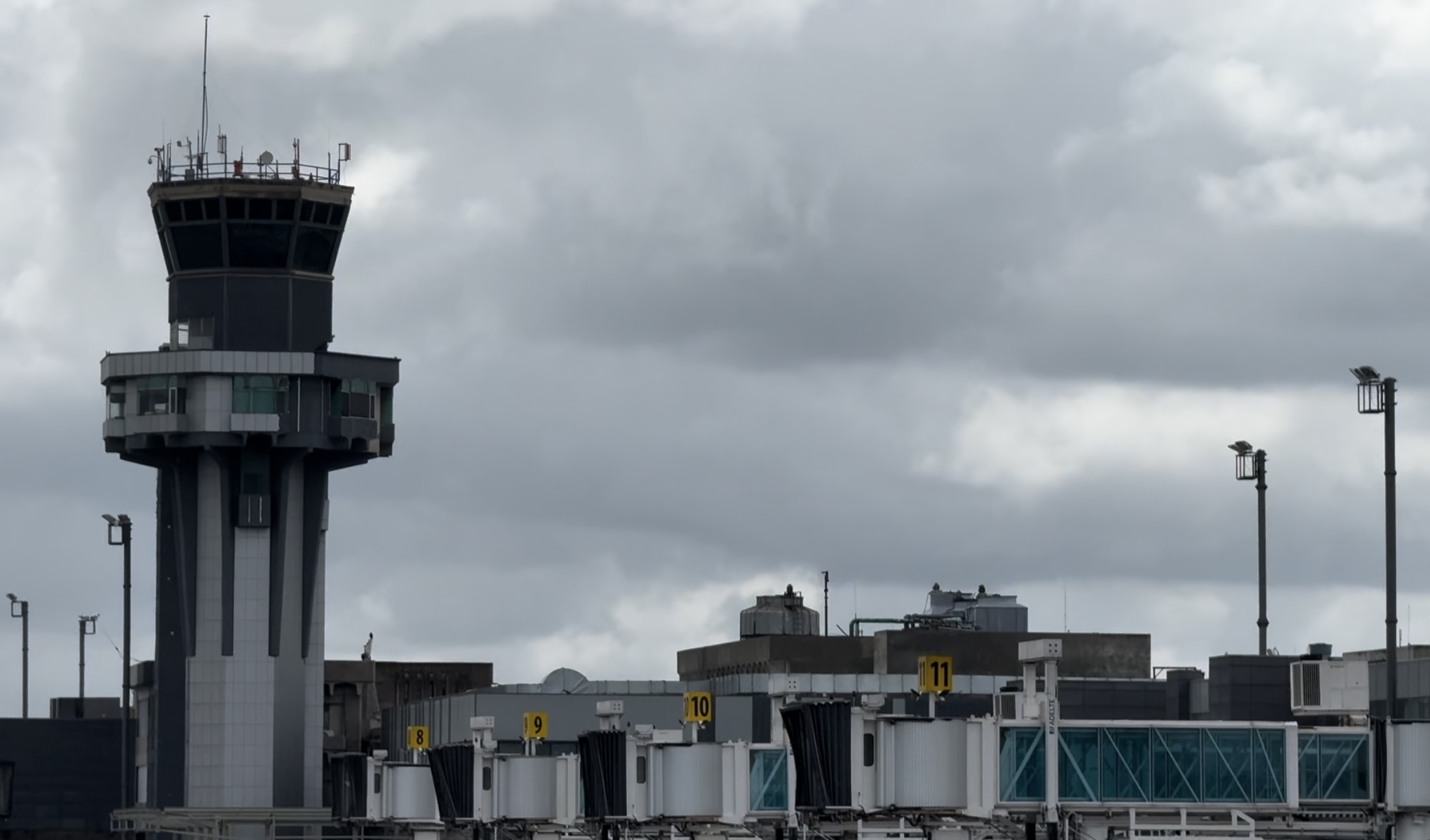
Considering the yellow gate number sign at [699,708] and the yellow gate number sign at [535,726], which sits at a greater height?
the yellow gate number sign at [699,708]

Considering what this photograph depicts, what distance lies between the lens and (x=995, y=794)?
70250 mm

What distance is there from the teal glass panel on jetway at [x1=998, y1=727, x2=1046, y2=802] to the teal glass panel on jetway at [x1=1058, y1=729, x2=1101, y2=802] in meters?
0.70

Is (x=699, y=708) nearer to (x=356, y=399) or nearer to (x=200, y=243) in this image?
(x=356, y=399)

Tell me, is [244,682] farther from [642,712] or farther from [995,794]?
[995,794]

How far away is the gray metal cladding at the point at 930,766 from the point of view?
71.4 metres

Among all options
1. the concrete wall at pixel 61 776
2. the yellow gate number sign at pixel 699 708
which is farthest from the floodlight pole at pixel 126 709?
the yellow gate number sign at pixel 699 708

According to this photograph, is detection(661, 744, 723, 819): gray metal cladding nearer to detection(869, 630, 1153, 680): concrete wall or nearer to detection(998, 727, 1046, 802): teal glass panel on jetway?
detection(998, 727, 1046, 802): teal glass panel on jetway

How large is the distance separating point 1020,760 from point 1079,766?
A: 184 centimetres

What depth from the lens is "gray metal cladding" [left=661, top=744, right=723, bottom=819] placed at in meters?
89.1

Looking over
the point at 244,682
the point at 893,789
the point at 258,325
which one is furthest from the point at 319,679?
the point at 893,789

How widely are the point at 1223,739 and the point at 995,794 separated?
6.91 metres

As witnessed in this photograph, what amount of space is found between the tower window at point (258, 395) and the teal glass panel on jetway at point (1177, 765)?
94007 mm

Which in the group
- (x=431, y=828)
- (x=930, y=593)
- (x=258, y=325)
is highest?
(x=258, y=325)

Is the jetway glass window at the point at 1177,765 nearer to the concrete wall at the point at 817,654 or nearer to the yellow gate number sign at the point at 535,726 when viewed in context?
the yellow gate number sign at the point at 535,726
